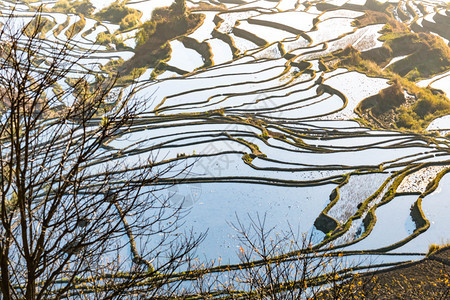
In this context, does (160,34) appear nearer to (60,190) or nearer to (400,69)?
(400,69)

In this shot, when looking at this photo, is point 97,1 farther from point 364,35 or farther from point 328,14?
point 364,35

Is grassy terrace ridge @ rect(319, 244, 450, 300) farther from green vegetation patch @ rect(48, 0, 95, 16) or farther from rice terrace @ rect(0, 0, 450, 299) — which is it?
green vegetation patch @ rect(48, 0, 95, 16)

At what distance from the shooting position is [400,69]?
26.2 metres

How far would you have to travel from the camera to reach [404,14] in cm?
3691

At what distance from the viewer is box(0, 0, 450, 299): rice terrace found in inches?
166

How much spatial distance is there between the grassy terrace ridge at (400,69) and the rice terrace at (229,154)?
0.10 metres

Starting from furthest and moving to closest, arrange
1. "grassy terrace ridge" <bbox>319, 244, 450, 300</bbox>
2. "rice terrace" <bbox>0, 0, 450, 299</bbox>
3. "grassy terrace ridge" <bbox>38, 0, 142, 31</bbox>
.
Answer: "grassy terrace ridge" <bbox>38, 0, 142, 31</bbox>, "grassy terrace ridge" <bbox>319, 244, 450, 300</bbox>, "rice terrace" <bbox>0, 0, 450, 299</bbox>

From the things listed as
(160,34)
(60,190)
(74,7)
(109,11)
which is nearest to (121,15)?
(109,11)

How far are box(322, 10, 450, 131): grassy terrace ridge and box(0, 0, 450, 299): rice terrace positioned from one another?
0.34ft

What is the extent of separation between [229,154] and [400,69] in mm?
16919

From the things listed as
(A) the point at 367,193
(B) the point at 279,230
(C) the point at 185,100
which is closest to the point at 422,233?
(A) the point at 367,193

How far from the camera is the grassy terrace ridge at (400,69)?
19156mm

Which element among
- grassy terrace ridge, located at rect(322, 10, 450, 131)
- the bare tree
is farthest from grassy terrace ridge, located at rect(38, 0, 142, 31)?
the bare tree

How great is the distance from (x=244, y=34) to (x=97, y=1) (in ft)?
59.4
